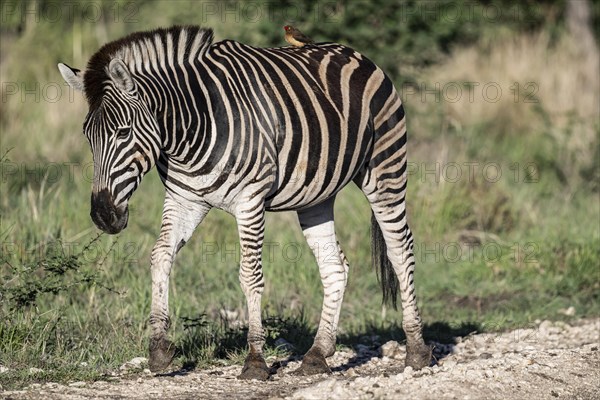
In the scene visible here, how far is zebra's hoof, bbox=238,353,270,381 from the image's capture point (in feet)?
20.6

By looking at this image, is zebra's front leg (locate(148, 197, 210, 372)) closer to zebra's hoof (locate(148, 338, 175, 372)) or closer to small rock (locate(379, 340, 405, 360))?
zebra's hoof (locate(148, 338, 175, 372))

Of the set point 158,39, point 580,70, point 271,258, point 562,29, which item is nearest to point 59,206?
point 271,258

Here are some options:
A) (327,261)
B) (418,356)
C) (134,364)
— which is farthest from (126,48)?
(418,356)

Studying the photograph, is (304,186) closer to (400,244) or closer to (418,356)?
(400,244)

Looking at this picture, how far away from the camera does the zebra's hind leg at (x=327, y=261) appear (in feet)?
23.4

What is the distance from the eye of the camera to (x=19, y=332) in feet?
22.1

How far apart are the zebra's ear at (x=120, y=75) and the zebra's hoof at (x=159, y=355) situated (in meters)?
1.61

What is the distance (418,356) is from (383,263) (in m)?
0.77

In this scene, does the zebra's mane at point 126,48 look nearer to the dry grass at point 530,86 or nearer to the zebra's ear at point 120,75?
the zebra's ear at point 120,75

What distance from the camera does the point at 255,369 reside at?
6.28 metres

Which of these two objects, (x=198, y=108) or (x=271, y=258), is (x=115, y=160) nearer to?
(x=198, y=108)

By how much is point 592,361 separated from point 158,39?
362cm

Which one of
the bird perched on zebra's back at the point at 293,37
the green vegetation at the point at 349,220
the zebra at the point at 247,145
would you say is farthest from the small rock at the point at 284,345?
the bird perched on zebra's back at the point at 293,37

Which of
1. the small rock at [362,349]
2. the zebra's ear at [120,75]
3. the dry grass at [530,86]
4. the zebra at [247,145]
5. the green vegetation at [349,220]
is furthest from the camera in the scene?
the dry grass at [530,86]
